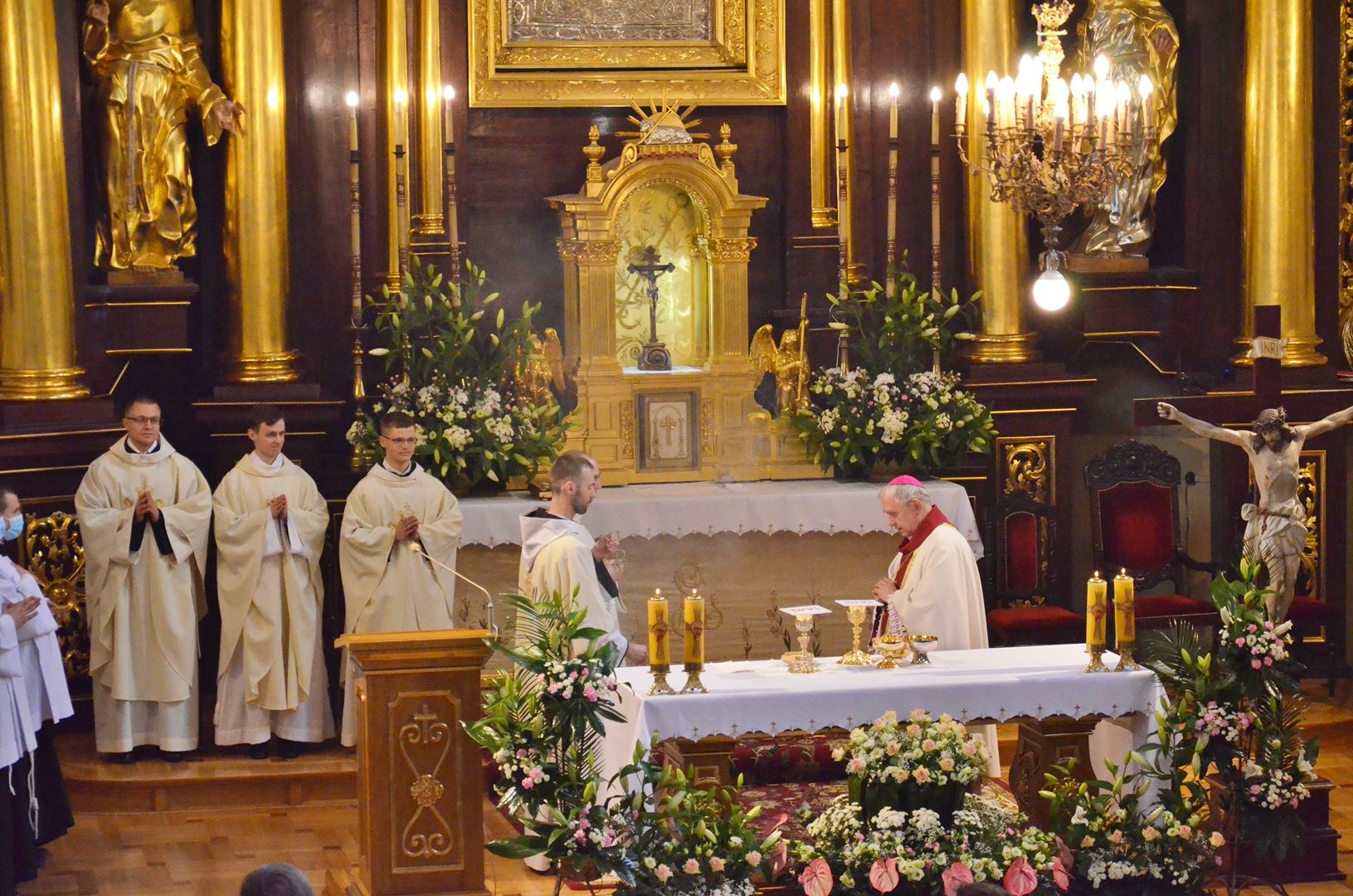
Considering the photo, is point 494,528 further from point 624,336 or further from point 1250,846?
point 1250,846

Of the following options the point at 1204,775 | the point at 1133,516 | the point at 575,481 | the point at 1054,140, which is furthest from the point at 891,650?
the point at 1133,516

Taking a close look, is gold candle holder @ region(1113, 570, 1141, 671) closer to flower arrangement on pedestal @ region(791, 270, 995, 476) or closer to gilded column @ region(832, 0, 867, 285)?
flower arrangement on pedestal @ region(791, 270, 995, 476)

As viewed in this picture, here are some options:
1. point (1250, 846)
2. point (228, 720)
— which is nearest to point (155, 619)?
point (228, 720)

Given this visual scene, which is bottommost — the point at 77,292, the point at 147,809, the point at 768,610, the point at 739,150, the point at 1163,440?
the point at 147,809

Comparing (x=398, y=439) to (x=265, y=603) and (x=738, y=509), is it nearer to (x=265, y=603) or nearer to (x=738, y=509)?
(x=265, y=603)

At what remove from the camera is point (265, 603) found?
9.22 m

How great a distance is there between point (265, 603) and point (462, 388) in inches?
55.8

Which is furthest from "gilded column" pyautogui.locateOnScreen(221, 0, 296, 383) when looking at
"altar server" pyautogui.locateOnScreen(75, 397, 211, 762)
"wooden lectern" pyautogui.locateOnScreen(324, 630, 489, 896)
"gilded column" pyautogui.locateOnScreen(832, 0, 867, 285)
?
"wooden lectern" pyautogui.locateOnScreen(324, 630, 489, 896)

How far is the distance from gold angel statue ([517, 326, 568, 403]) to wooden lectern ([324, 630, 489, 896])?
314cm

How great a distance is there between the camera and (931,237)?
433 inches

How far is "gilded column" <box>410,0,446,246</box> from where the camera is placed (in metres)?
10.5

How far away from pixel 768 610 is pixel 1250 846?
329 centimetres

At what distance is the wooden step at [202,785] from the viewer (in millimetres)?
Result: 8789

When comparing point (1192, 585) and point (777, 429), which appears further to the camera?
point (1192, 585)
